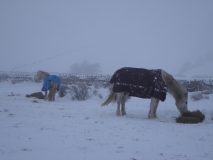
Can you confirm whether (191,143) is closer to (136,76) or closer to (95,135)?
(95,135)

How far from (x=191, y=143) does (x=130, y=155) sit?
1698mm

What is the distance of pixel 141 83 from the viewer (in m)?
8.23

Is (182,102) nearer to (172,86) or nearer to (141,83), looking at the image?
(172,86)

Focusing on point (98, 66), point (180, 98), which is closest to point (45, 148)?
point (180, 98)

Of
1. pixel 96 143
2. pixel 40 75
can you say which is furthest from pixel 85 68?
pixel 96 143

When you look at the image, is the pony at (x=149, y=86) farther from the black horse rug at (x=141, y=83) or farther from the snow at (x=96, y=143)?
the snow at (x=96, y=143)

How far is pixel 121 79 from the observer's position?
8.56 meters

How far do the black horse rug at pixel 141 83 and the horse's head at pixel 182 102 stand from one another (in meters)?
1.04

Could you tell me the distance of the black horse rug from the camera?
26.4 feet

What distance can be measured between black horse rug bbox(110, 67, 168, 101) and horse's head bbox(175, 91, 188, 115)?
1037mm

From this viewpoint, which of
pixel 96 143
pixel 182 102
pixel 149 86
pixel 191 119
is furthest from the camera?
pixel 182 102

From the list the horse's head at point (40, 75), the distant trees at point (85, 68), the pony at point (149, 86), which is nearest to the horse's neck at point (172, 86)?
the pony at point (149, 86)

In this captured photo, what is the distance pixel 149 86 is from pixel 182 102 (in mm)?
1713

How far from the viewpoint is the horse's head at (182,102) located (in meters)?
8.51
